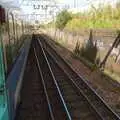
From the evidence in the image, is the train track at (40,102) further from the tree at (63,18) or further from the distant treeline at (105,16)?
the tree at (63,18)

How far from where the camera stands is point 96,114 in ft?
40.5

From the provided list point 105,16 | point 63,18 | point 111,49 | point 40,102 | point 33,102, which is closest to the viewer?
point 40,102

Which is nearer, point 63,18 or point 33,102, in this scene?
point 33,102

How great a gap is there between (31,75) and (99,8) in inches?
1058

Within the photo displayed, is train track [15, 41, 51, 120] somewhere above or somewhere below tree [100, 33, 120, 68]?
below

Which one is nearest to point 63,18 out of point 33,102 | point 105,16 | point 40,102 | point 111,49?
point 105,16

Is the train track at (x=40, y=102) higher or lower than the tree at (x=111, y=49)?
lower

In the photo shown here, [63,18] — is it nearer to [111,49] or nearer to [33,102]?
[111,49]

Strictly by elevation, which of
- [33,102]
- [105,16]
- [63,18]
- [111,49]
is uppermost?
[105,16]

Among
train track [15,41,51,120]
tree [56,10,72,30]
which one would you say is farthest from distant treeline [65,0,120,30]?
tree [56,10,72,30]

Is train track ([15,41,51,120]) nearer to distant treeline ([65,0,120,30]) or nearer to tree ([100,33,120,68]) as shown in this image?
tree ([100,33,120,68])

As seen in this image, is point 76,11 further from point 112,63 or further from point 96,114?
point 96,114

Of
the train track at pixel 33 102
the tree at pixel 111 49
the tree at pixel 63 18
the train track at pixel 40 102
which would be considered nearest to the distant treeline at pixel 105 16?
the tree at pixel 111 49

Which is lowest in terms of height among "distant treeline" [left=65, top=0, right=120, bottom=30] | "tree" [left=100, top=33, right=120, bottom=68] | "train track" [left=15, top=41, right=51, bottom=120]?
"train track" [left=15, top=41, right=51, bottom=120]
